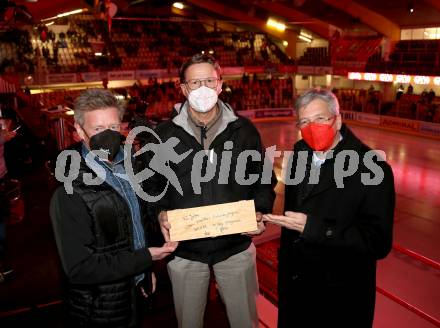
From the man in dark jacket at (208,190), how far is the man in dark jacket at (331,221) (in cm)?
27

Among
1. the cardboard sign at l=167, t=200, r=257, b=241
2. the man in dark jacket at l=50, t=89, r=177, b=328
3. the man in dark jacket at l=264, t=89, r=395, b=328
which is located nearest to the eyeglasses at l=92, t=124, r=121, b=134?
the man in dark jacket at l=50, t=89, r=177, b=328

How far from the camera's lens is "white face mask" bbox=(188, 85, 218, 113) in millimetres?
2473

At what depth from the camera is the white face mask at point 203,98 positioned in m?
2.47

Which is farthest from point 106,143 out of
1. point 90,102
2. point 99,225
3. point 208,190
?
point 208,190

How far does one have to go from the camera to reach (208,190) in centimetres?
245

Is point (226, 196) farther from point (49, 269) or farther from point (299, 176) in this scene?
point (49, 269)

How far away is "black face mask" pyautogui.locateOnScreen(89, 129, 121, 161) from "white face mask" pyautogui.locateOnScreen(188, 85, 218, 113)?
1.87ft

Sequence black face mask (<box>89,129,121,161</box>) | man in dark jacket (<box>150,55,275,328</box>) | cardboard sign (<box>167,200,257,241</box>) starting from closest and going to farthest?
1. black face mask (<box>89,129,121,161</box>)
2. cardboard sign (<box>167,200,257,241</box>)
3. man in dark jacket (<box>150,55,275,328</box>)

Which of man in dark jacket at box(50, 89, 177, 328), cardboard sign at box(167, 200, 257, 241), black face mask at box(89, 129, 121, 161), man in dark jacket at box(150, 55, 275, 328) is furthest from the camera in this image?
man in dark jacket at box(150, 55, 275, 328)

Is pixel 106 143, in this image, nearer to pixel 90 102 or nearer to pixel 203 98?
pixel 90 102

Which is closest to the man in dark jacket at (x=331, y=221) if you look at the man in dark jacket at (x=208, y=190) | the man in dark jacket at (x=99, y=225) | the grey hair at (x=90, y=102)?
the man in dark jacket at (x=208, y=190)

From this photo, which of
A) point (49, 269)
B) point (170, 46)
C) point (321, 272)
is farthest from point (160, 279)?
point (170, 46)

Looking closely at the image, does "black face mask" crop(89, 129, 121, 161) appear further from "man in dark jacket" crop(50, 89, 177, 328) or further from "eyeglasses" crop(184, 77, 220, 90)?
"eyeglasses" crop(184, 77, 220, 90)

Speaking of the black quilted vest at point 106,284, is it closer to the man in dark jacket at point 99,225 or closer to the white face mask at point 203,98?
the man in dark jacket at point 99,225
